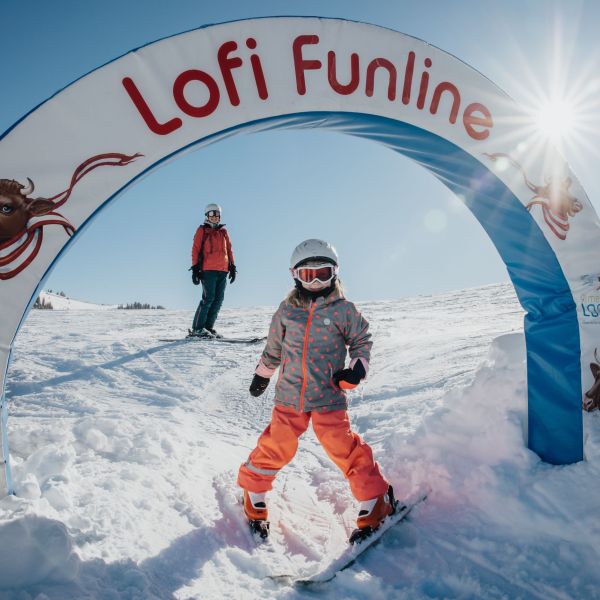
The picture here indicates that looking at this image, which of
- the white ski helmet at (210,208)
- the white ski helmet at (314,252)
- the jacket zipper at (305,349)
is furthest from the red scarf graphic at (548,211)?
the white ski helmet at (210,208)

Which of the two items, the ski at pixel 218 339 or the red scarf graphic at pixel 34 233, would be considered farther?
the ski at pixel 218 339

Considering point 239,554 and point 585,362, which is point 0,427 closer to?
point 239,554

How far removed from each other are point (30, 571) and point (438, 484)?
2353 millimetres

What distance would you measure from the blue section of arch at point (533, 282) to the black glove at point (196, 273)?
5.05 m

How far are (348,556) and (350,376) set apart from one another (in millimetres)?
934

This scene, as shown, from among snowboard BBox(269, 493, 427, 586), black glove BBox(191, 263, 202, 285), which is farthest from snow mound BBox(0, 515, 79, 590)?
black glove BBox(191, 263, 202, 285)

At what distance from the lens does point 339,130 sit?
278cm

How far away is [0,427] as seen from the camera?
2111 millimetres

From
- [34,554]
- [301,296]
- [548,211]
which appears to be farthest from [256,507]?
[548,211]

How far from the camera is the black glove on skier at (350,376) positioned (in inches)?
95.7

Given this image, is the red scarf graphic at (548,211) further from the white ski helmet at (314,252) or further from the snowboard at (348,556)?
the snowboard at (348,556)

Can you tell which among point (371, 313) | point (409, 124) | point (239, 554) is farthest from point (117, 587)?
point (371, 313)

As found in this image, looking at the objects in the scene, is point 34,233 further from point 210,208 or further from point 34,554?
point 210,208

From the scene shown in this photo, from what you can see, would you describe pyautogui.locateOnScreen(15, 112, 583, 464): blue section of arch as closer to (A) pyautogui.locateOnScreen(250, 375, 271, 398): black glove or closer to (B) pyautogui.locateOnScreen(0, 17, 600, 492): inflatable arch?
(B) pyautogui.locateOnScreen(0, 17, 600, 492): inflatable arch
